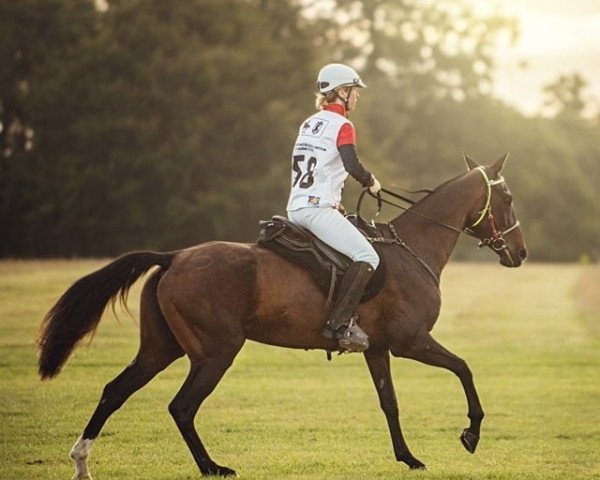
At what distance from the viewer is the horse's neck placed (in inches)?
426

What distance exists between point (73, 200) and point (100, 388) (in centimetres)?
3260

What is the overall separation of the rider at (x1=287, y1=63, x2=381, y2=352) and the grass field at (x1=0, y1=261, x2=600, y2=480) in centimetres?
126

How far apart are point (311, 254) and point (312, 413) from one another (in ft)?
13.7

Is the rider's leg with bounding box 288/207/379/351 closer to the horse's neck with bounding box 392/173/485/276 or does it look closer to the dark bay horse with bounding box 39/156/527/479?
the dark bay horse with bounding box 39/156/527/479

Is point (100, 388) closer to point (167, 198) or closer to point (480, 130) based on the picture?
point (167, 198)

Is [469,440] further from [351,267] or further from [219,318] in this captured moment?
[219,318]

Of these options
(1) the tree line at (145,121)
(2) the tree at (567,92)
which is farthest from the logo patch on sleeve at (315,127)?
(2) the tree at (567,92)

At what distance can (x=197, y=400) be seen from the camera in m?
9.33

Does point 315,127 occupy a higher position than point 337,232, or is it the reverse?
point 315,127

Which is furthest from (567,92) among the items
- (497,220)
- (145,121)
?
(497,220)

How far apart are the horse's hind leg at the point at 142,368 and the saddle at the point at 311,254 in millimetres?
1021

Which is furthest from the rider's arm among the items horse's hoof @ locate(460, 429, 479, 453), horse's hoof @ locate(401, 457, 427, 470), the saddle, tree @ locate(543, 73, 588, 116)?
tree @ locate(543, 73, 588, 116)

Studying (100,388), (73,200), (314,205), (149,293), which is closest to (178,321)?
(149,293)

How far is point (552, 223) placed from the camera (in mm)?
72688
